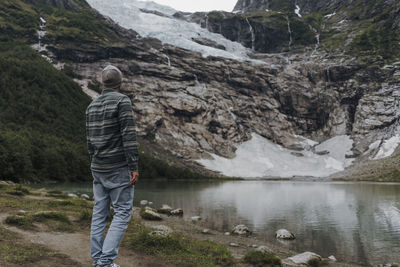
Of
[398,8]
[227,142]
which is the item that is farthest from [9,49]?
[398,8]

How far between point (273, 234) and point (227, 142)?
12052 cm

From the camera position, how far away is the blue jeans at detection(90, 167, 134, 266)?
5793mm

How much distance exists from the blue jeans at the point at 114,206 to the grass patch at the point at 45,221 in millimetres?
4378

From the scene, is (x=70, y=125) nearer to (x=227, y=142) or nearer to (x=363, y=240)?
(x=227, y=142)

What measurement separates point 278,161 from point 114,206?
435 feet

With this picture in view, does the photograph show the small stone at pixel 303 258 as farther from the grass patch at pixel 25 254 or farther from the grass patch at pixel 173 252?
the grass patch at pixel 25 254

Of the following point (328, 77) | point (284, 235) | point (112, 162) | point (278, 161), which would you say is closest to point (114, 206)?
point (112, 162)

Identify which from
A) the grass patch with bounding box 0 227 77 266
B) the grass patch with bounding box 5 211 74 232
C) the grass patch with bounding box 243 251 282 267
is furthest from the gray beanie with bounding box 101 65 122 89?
the grass patch with bounding box 243 251 282 267

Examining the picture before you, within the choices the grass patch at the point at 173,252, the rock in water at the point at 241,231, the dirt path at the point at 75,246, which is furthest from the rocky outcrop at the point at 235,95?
the grass patch at the point at 173,252

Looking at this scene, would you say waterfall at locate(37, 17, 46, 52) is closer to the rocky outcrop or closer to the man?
the rocky outcrop

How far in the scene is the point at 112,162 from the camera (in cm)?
591

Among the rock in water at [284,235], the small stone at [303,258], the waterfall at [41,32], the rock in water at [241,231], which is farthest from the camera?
the waterfall at [41,32]

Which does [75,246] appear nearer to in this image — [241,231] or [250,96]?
[241,231]

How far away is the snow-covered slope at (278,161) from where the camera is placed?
4818 inches
